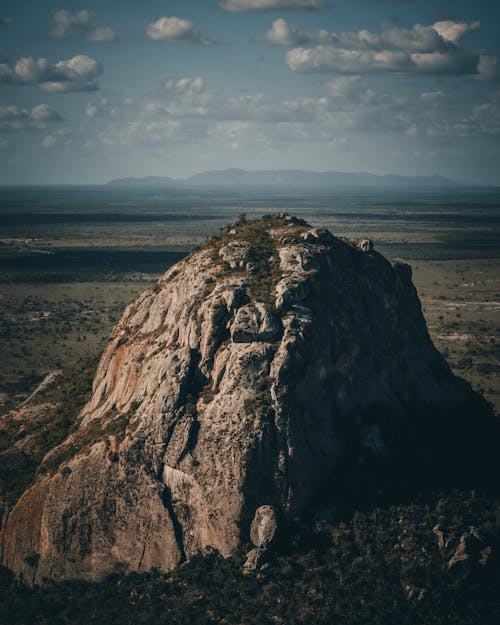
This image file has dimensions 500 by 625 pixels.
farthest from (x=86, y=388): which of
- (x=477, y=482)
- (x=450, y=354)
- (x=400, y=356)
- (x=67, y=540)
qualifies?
(x=450, y=354)

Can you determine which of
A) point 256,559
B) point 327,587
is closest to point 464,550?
point 327,587

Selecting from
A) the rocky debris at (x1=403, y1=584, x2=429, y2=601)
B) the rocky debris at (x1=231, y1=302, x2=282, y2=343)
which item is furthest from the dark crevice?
the rocky debris at (x1=403, y1=584, x2=429, y2=601)

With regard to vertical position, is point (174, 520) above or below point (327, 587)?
above

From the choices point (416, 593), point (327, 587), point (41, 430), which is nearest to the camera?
point (416, 593)

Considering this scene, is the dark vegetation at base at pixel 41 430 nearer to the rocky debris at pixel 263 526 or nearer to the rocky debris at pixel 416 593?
the rocky debris at pixel 263 526

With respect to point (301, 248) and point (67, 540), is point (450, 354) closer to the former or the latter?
point (301, 248)

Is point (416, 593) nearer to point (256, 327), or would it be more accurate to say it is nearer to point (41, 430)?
point (256, 327)

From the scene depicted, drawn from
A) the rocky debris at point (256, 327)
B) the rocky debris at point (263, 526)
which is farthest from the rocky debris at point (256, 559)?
the rocky debris at point (256, 327)
